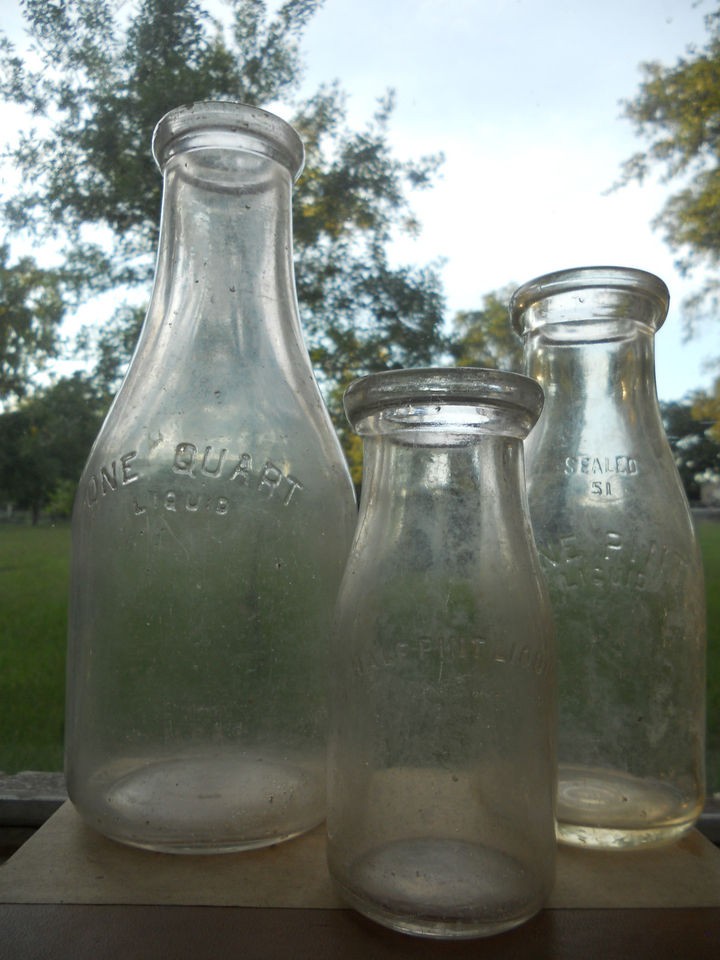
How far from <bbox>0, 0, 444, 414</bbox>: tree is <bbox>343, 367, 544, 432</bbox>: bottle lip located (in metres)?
0.42

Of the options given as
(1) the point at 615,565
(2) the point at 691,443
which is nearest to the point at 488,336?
(2) the point at 691,443

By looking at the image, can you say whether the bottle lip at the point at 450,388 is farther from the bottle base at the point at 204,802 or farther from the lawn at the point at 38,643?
the lawn at the point at 38,643

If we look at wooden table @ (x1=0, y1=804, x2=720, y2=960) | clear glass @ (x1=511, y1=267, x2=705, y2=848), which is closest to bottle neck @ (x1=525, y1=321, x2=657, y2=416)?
clear glass @ (x1=511, y1=267, x2=705, y2=848)

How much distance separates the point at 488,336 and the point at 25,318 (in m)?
0.44

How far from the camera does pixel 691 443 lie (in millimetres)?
726

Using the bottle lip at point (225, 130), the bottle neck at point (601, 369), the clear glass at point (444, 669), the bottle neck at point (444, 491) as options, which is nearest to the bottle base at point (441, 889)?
the clear glass at point (444, 669)

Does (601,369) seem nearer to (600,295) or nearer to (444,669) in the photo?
(600,295)

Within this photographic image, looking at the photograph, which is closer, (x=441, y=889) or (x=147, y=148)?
(x=441, y=889)

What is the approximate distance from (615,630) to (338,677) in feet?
0.57

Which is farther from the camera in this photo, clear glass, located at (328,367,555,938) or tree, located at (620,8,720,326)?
tree, located at (620,8,720,326)

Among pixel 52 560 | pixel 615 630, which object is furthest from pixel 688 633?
pixel 52 560

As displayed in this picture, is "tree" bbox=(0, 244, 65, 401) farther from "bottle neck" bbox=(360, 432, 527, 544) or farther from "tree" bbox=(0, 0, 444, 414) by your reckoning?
"bottle neck" bbox=(360, 432, 527, 544)

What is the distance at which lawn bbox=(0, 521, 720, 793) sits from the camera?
2.30ft

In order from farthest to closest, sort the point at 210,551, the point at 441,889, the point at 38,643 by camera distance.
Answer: the point at 38,643 < the point at 210,551 < the point at 441,889
